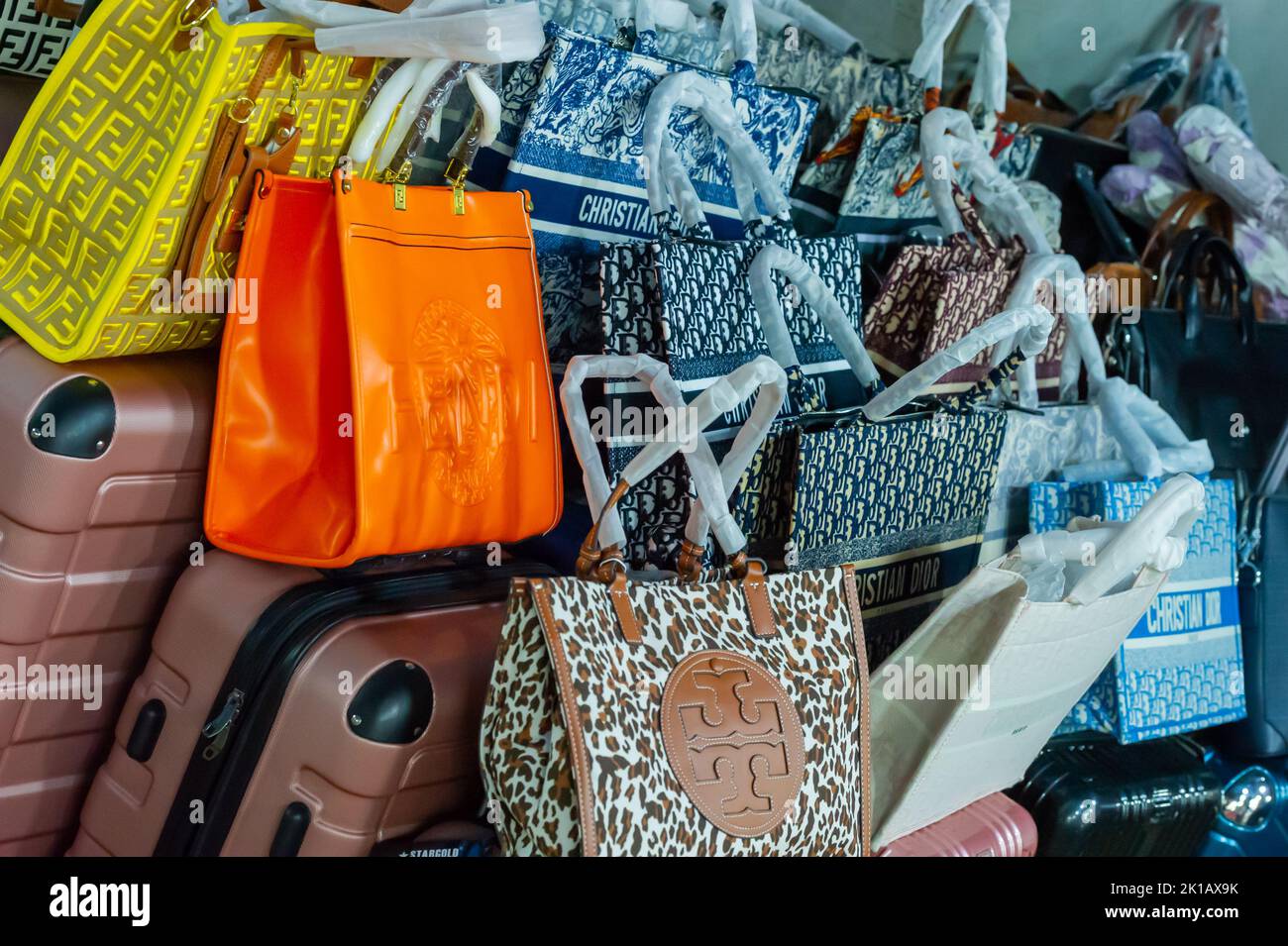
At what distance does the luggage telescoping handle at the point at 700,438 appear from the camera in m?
1.42

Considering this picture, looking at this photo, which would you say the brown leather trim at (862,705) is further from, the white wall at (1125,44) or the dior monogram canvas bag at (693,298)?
the white wall at (1125,44)

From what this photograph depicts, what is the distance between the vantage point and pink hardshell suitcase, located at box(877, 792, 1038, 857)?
174 cm

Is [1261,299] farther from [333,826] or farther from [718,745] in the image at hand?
[333,826]

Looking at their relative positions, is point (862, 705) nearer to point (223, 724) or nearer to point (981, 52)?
point (223, 724)

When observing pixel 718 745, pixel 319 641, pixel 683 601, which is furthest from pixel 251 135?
pixel 718 745

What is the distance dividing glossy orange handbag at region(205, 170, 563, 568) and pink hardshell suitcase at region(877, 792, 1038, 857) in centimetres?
83

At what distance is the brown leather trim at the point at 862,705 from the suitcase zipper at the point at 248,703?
561mm

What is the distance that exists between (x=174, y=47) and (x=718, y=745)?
100cm

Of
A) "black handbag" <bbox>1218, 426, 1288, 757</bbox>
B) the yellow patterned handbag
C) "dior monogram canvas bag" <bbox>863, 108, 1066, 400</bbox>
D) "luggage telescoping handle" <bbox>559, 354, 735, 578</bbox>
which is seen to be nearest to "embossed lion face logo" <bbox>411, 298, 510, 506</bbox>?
"luggage telescoping handle" <bbox>559, 354, 735, 578</bbox>

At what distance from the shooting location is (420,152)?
1.70 meters

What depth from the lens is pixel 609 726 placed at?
49.3 inches

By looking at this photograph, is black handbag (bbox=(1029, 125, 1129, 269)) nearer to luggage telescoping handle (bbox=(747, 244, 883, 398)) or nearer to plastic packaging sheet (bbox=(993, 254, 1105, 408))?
plastic packaging sheet (bbox=(993, 254, 1105, 408))

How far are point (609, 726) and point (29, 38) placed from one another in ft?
3.61

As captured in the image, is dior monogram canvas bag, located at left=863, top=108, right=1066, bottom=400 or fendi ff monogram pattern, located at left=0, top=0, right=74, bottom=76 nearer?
fendi ff monogram pattern, located at left=0, top=0, right=74, bottom=76
